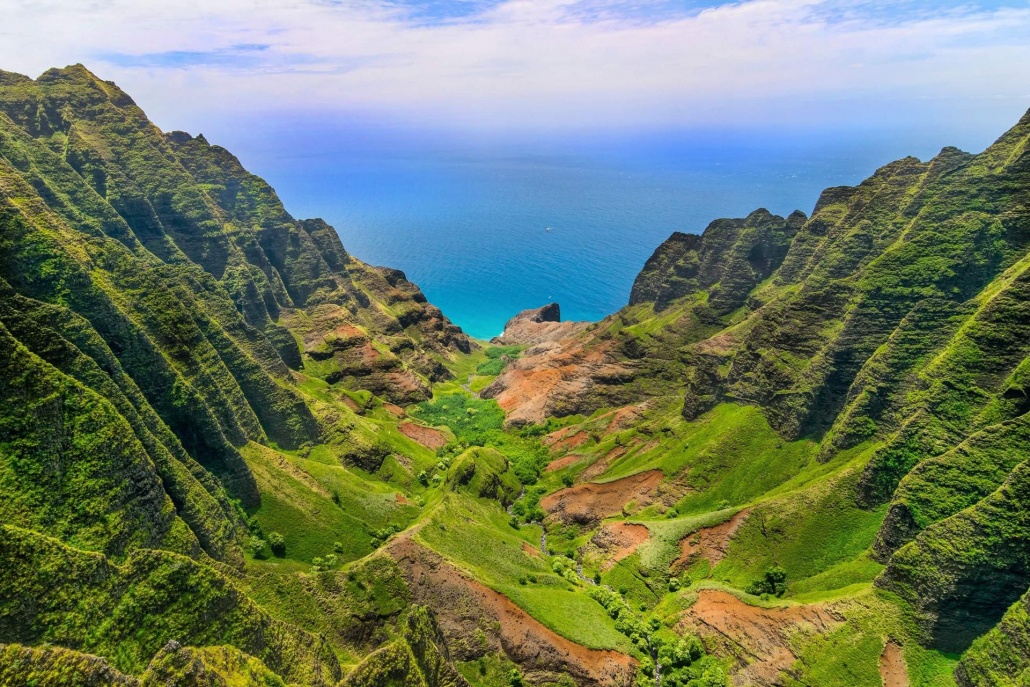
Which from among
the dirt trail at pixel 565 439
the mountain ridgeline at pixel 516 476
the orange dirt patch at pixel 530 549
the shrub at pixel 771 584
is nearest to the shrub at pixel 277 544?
the mountain ridgeline at pixel 516 476

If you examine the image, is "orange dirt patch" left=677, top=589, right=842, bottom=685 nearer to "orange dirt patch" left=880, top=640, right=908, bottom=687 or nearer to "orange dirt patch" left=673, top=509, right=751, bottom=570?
"orange dirt patch" left=880, top=640, right=908, bottom=687

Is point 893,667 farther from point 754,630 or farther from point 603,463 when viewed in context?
point 603,463

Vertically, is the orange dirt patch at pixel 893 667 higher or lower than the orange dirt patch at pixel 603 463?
higher

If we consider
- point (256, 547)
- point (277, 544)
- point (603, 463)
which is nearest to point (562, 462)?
point (603, 463)

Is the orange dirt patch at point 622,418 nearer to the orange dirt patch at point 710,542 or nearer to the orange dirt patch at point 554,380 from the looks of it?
the orange dirt patch at point 554,380

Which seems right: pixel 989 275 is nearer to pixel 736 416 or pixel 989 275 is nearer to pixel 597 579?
pixel 736 416
